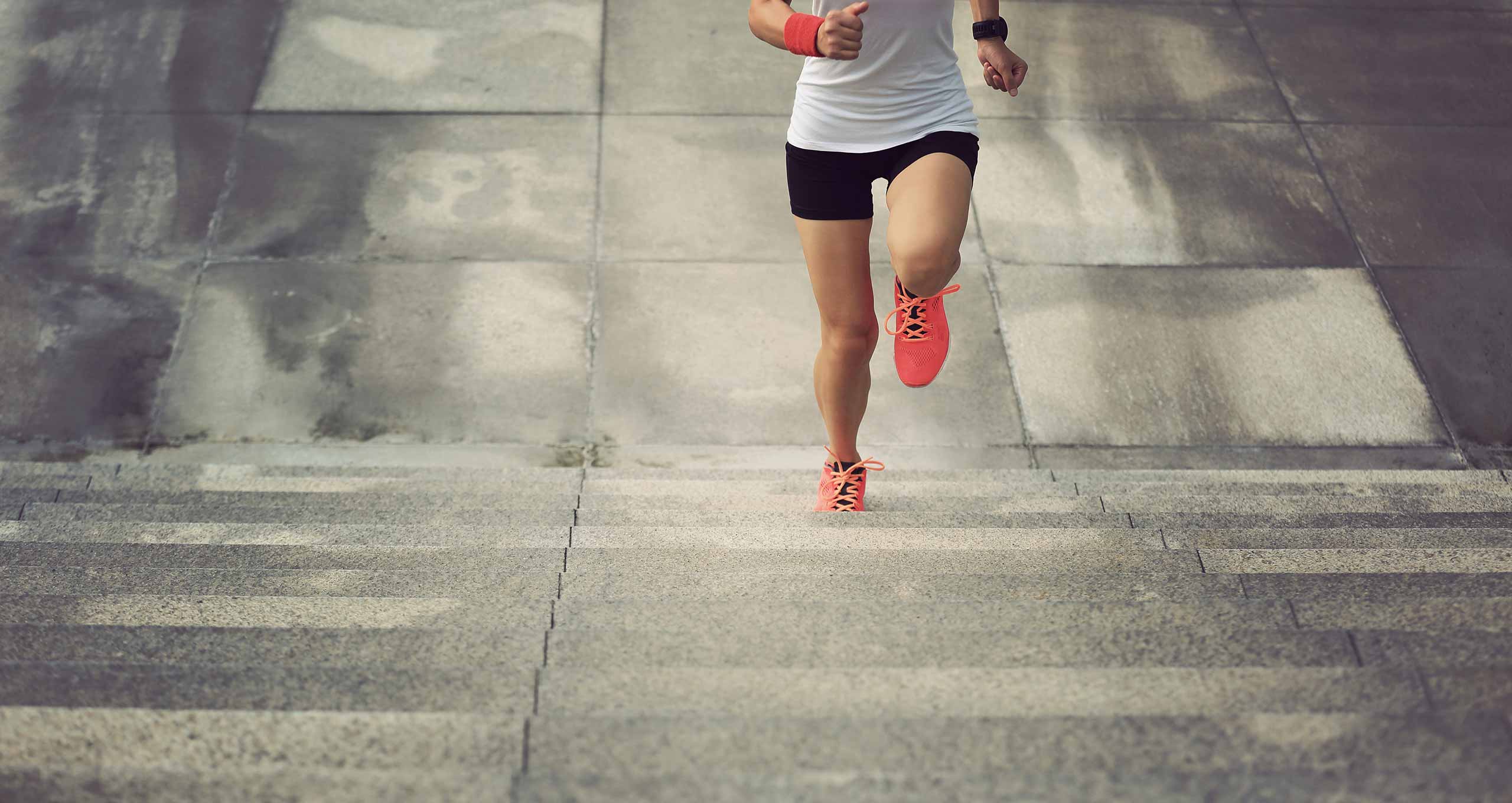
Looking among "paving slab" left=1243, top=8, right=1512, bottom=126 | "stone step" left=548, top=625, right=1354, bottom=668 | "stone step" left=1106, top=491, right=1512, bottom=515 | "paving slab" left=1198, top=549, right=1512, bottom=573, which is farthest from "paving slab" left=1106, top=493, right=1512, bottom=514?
"paving slab" left=1243, top=8, right=1512, bottom=126

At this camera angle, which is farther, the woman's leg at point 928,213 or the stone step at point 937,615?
the woman's leg at point 928,213

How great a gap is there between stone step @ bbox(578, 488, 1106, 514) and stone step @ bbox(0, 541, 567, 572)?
0.83 meters

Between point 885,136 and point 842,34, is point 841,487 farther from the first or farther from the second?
point 842,34

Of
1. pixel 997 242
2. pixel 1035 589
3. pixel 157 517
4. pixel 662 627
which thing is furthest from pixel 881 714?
pixel 997 242

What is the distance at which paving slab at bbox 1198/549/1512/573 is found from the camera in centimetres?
263

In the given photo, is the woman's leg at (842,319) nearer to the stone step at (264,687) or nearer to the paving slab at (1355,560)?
the paving slab at (1355,560)

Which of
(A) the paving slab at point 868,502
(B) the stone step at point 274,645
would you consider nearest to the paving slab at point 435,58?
(A) the paving slab at point 868,502

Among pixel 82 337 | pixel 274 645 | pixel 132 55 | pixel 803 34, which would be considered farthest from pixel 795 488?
pixel 132 55

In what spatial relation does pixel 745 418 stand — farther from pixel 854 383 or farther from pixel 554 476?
pixel 854 383

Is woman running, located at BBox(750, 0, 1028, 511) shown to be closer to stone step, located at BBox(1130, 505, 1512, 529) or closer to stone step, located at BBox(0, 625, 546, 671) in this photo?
stone step, located at BBox(1130, 505, 1512, 529)

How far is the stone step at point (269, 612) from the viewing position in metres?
2.17

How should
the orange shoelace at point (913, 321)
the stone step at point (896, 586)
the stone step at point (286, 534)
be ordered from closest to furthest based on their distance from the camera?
the stone step at point (896, 586)
the stone step at point (286, 534)
the orange shoelace at point (913, 321)

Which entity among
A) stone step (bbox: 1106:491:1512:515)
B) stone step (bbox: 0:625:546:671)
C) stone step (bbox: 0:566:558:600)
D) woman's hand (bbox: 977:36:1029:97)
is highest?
woman's hand (bbox: 977:36:1029:97)

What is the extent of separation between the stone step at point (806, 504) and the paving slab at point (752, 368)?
2.59 feet
